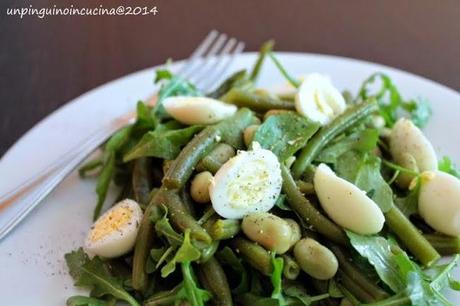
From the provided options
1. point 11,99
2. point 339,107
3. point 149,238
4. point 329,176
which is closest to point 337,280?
point 329,176

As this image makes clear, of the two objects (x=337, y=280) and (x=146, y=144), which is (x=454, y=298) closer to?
(x=337, y=280)

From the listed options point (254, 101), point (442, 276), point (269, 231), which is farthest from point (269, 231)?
point (254, 101)

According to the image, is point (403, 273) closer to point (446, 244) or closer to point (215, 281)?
point (446, 244)

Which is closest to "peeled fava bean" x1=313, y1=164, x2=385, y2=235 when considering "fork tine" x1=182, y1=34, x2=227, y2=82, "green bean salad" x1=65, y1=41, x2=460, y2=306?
"green bean salad" x1=65, y1=41, x2=460, y2=306

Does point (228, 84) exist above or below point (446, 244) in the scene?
above

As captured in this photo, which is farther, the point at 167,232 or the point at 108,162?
the point at 108,162

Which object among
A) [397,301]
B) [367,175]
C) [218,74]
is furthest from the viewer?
[218,74]

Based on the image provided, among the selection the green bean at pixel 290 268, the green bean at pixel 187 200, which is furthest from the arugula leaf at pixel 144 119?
the green bean at pixel 290 268
